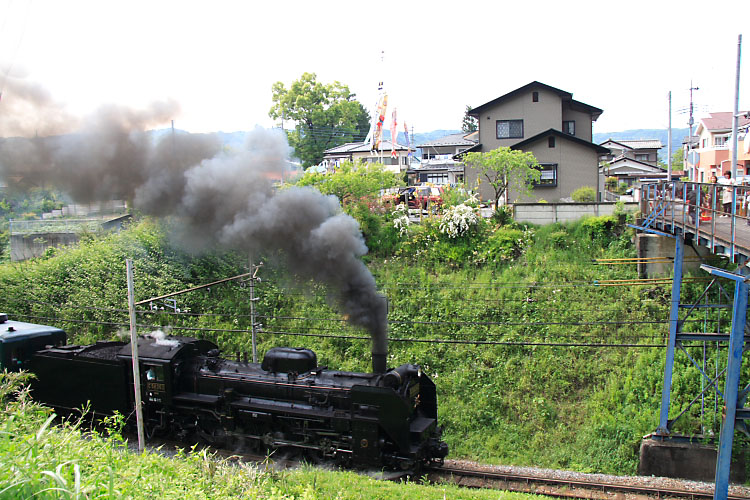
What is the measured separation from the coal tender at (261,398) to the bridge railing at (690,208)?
22.3 feet

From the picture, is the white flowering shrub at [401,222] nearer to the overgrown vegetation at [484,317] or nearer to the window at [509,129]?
the overgrown vegetation at [484,317]

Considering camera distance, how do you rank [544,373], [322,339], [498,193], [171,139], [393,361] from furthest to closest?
Result: [498,193], [322,339], [393,361], [544,373], [171,139]

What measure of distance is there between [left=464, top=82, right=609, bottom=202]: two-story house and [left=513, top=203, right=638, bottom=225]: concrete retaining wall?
306 centimetres

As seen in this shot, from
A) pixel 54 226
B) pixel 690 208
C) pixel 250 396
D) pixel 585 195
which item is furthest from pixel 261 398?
pixel 54 226

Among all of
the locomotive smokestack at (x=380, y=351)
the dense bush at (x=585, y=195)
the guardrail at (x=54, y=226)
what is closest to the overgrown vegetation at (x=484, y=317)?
the locomotive smokestack at (x=380, y=351)

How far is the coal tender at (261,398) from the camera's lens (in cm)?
1092

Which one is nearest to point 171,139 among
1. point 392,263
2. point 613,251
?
point 392,263

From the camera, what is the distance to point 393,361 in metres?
16.6

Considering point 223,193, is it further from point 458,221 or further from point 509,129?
point 509,129

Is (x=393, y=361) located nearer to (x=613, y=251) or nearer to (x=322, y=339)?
(x=322, y=339)

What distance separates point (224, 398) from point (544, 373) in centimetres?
877

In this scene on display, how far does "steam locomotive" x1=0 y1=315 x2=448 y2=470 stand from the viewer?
35.9 feet

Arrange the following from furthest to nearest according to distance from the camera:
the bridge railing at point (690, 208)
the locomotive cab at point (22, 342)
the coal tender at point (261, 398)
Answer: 1. the locomotive cab at point (22, 342)
2. the bridge railing at point (690, 208)
3. the coal tender at point (261, 398)

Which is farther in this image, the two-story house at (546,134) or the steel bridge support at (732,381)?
the two-story house at (546,134)
